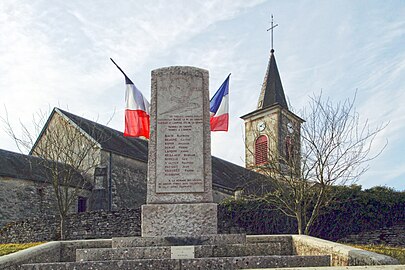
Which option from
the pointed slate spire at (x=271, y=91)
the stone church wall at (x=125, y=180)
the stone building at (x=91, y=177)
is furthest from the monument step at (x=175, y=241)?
the pointed slate spire at (x=271, y=91)

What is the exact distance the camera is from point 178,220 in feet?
24.2

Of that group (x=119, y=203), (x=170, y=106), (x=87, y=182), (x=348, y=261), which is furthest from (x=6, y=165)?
(x=348, y=261)

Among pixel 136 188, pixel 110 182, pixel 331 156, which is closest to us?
pixel 331 156

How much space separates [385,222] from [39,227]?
42.3 ft

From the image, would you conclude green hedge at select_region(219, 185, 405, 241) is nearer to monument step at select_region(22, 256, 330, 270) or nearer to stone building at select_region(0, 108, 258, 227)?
stone building at select_region(0, 108, 258, 227)

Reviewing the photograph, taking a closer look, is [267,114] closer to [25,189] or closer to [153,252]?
[25,189]

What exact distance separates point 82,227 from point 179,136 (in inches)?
440

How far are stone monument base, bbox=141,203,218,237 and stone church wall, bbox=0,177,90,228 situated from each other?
16.2m

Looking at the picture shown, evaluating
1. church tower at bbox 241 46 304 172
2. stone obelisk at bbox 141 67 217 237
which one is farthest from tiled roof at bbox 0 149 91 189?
church tower at bbox 241 46 304 172

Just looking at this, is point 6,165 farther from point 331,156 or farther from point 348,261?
point 348,261

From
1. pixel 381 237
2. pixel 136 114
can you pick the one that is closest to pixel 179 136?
pixel 136 114

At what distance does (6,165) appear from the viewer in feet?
73.0

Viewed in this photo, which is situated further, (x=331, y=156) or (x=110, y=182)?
(x=110, y=182)

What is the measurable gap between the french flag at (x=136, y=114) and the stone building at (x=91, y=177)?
36.4ft
